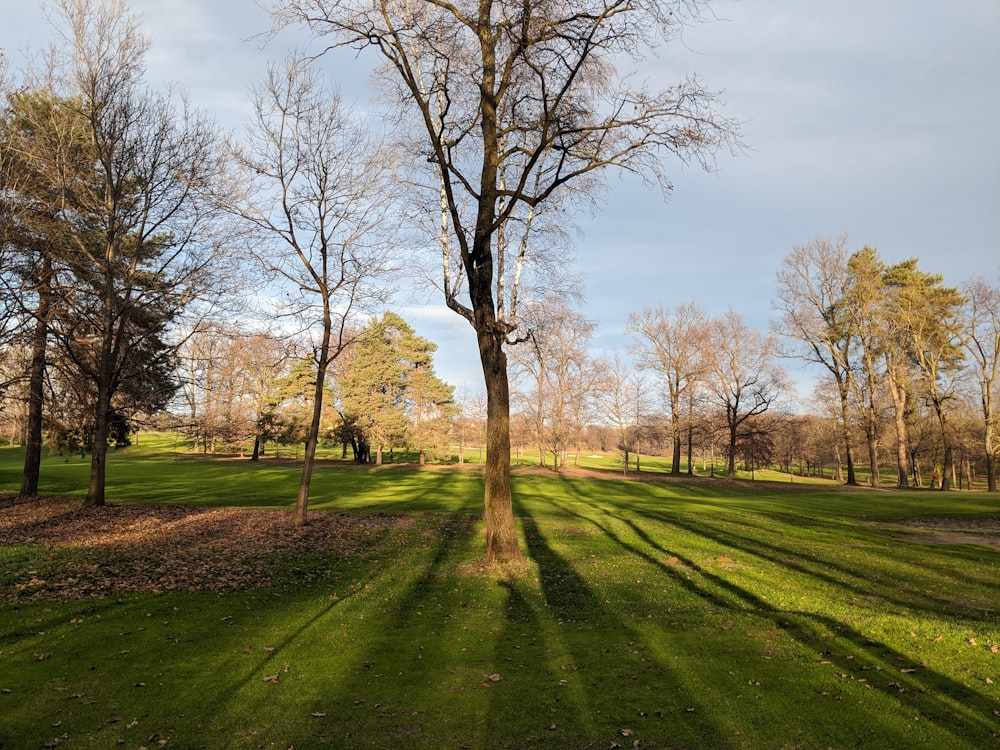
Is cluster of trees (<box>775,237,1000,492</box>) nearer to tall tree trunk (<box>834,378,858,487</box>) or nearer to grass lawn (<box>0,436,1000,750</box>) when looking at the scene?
tall tree trunk (<box>834,378,858,487</box>)

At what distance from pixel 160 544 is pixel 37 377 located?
28.3 ft

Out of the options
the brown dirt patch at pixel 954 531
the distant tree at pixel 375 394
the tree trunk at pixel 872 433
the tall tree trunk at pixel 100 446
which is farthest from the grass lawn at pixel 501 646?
the distant tree at pixel 375 394

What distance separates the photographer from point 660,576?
1129 cm

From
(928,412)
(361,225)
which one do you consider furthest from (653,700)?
(928,412)

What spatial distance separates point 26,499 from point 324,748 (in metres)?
20.2

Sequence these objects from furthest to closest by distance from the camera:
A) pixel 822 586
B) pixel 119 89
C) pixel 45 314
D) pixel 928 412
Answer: pixel 928 412 < pixel 119 89 < pixel 45 314 < pixel 822 586

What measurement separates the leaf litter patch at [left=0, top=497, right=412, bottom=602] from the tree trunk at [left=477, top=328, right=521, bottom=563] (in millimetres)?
3678

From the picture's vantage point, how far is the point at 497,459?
10617 millimetres

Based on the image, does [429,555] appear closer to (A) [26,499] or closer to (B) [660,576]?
(B) [660,576]

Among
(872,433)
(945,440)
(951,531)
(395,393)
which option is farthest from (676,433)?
(951,531)

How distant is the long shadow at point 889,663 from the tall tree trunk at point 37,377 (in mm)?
17523

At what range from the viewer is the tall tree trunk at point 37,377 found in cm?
1600

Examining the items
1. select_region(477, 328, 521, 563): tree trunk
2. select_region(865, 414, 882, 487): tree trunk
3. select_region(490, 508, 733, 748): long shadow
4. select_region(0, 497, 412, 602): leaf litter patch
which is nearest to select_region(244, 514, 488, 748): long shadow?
select_region(490, 508, 733, 748): long shadow

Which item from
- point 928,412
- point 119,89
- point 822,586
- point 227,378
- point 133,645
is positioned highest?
point 119,89
